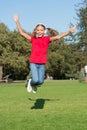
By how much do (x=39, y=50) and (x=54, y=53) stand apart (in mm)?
91620

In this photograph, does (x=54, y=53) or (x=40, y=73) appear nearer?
(x=40, y=73)

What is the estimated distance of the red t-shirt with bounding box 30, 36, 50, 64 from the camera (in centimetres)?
1146

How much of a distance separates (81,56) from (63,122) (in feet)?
252

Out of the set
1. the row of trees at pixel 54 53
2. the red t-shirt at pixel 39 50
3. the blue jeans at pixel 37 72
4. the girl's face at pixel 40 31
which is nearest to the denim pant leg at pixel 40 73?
the blue jeans at pixel 37 72

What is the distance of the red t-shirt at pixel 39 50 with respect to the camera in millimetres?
11461

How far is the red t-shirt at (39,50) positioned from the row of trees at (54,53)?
61.1 metres

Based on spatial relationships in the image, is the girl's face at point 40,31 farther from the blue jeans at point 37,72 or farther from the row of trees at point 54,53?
the row of trees at point 54,53

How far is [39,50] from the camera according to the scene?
11.5m

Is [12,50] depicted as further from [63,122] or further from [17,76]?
[63,122]

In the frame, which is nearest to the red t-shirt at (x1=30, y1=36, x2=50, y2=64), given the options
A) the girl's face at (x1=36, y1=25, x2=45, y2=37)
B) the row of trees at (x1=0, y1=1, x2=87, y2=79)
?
the girl's face at (x1=36, y1=25, x2=45, y2=37)

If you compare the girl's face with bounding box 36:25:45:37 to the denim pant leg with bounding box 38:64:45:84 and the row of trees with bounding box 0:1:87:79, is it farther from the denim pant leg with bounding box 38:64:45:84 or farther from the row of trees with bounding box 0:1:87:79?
the row of trees with bounding box 0:1:87:79

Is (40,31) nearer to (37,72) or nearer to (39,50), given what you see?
(39,50)

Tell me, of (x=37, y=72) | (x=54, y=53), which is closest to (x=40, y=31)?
(x=37, y=72)

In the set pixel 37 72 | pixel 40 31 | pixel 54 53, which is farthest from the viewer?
pixel 54 53
